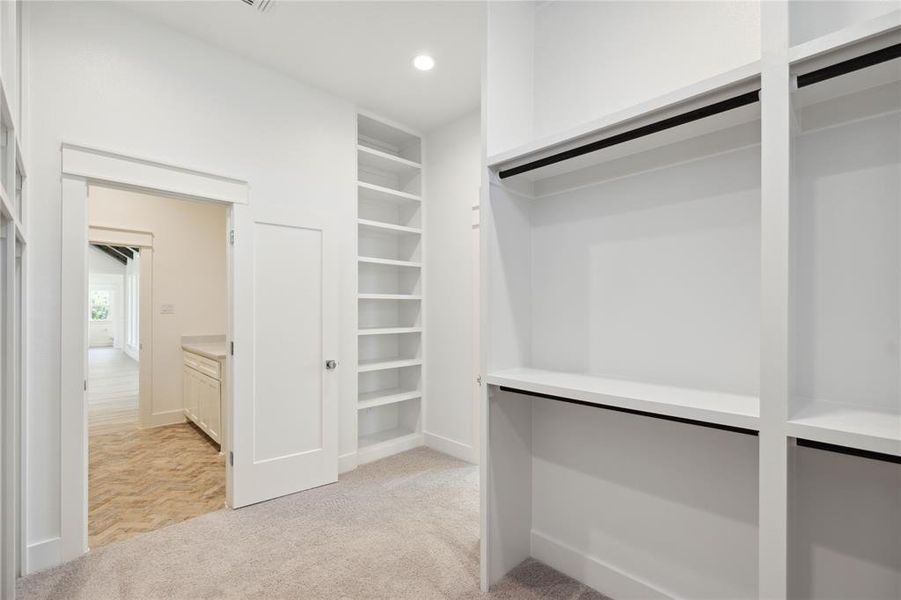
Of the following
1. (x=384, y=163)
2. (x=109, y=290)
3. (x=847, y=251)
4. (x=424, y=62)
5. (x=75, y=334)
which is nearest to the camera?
(x=847, y=251)

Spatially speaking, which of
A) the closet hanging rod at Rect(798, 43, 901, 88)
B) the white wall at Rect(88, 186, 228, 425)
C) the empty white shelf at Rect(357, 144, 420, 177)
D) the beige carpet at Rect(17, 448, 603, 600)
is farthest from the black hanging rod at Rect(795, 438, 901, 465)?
the white wall at Rect(88, 186, 228, 425)

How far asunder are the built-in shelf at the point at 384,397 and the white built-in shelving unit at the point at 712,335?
1.90m

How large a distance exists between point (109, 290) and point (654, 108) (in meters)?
19.6

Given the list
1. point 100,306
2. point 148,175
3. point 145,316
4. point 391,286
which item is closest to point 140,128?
point 148,175

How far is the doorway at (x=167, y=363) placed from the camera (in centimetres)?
348

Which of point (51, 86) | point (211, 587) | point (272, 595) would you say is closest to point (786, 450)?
point (272, 595)

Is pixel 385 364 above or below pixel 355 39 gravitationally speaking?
below

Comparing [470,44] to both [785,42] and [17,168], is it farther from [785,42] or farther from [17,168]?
[17,168]

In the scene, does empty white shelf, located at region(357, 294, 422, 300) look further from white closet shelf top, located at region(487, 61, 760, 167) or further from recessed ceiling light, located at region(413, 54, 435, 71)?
white closet shelf top, located at region(487, 61, 760, 167)

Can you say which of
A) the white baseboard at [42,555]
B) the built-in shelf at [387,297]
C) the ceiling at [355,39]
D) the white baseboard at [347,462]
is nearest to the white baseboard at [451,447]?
the white baseboard at [347,462]

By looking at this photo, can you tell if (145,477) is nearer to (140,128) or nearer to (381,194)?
(140,128)

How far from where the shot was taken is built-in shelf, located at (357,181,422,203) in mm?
3918

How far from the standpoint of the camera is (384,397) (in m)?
4.02

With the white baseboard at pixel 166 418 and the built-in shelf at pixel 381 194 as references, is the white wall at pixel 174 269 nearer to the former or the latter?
the white baseboard at pixel 166 418
